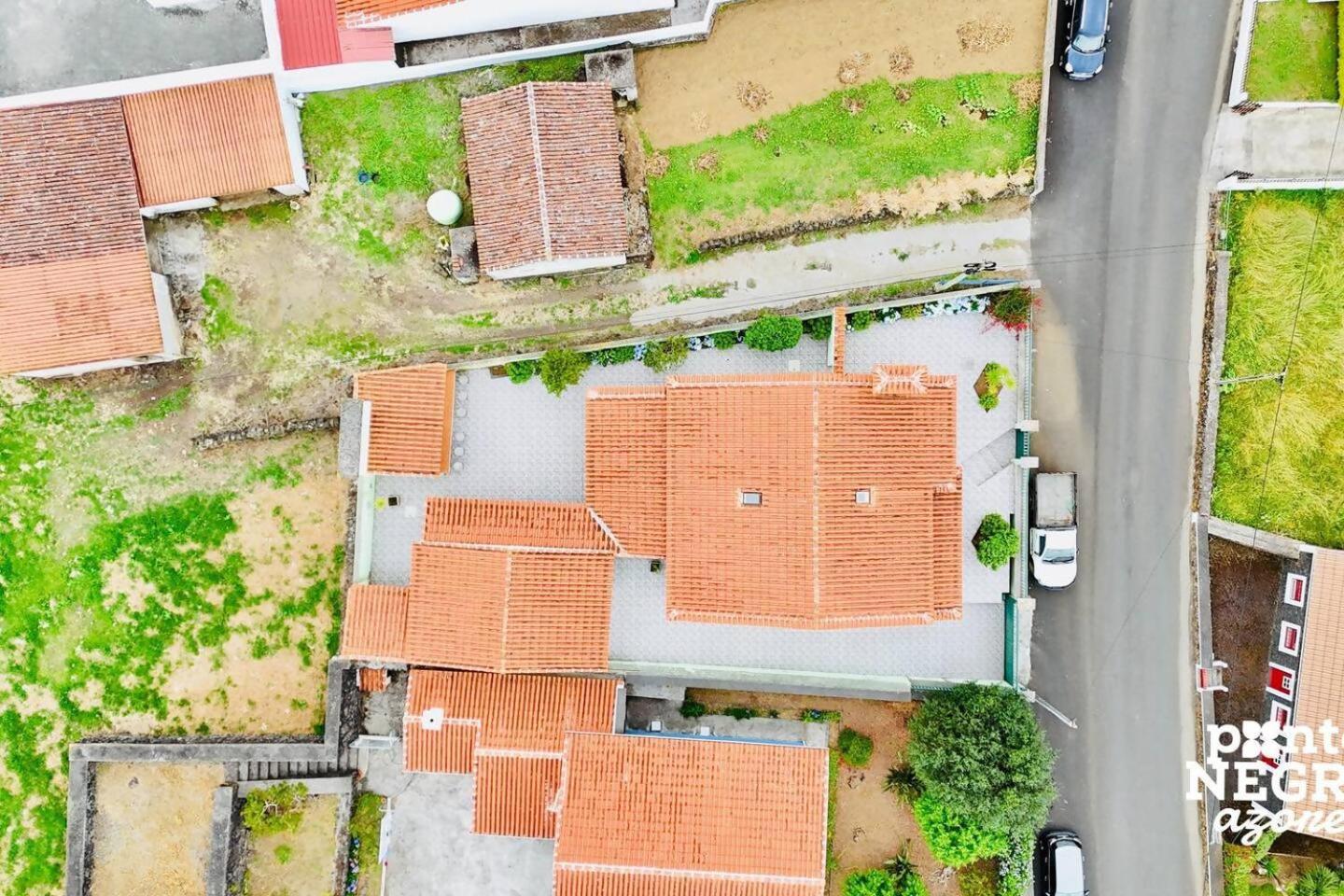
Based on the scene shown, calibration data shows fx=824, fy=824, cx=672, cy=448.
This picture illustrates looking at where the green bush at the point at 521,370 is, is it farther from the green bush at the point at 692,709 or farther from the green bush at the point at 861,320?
the green bush at the point at 692,709

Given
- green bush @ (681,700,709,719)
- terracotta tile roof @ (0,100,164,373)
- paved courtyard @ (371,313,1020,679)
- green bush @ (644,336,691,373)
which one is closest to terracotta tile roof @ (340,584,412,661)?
paved courtyard @ (371,313,1020,679)

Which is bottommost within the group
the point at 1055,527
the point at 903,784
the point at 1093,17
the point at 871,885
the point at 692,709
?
the point at 871,885

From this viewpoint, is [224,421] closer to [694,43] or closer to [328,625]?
[328,625]

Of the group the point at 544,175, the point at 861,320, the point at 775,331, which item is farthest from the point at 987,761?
the point at 544,175

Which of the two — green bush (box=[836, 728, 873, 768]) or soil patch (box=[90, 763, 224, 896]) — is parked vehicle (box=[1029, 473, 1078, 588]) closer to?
green bush (box=[836, 728, 873, 768])

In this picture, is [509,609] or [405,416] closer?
[509,609]

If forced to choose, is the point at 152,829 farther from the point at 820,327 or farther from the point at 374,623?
the point at 820,327

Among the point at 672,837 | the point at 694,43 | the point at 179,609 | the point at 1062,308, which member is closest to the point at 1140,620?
the point at 1062,308
